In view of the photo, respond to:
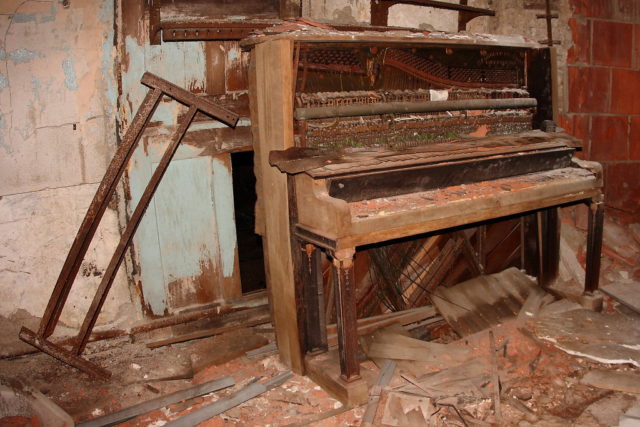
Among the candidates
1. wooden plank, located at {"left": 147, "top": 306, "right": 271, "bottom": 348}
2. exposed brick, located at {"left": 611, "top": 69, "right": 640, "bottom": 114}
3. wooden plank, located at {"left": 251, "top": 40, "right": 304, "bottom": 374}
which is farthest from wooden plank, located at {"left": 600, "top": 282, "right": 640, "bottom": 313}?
wooden plank, located at {"left": 147, "top": 306, "right": 271, "bottom": 348}

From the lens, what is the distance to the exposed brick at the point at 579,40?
4.68 meters

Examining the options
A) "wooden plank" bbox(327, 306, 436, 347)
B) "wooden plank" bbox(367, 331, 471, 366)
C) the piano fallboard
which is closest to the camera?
the piano fallboard

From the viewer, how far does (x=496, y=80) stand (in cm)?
381

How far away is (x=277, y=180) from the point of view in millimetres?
3068

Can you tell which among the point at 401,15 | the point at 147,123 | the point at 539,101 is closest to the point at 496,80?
the point at 539,101

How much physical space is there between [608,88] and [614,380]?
2936mm

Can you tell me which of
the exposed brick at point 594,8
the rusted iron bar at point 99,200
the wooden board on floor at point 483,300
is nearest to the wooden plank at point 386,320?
the wooden board on floor at point 483,300

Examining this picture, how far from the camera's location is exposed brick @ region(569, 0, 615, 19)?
465 centimetres

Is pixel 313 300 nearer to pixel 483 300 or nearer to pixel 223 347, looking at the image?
pixel 223 347

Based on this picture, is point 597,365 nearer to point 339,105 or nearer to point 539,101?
point 539,101

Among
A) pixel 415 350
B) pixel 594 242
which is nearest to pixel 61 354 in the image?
pixel 415 350

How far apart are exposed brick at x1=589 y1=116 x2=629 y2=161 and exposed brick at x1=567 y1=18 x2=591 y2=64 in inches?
22.7

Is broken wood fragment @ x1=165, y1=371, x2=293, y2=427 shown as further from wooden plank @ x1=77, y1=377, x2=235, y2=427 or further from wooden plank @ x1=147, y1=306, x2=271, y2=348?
wooden plank @ x1=147, y1=306, x2=271, y2=348

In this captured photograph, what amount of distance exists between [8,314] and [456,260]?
10.1 feet
